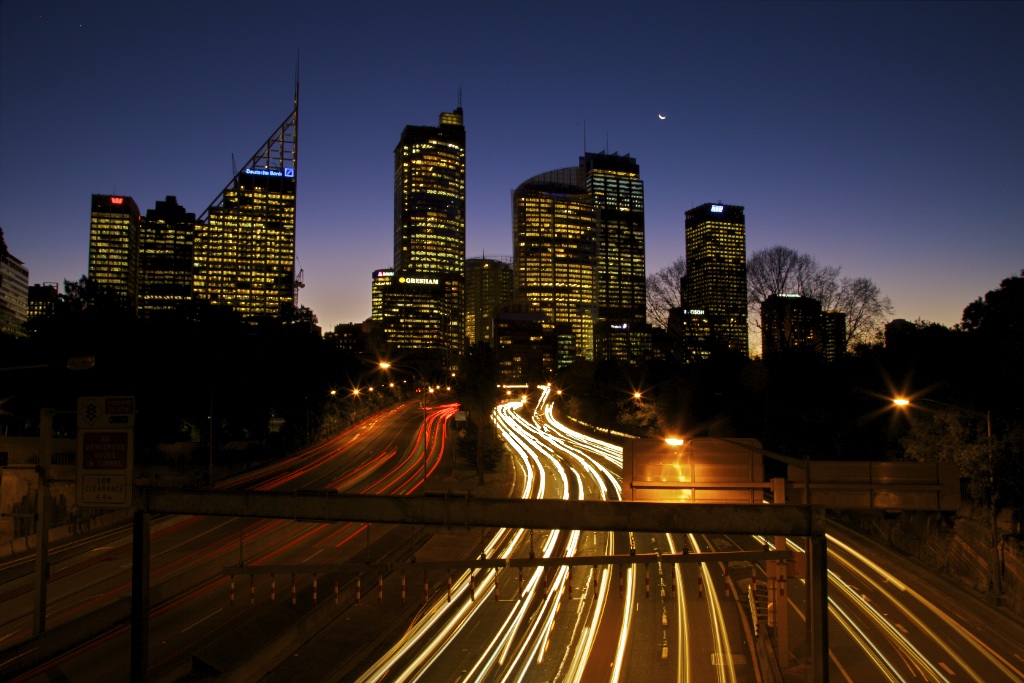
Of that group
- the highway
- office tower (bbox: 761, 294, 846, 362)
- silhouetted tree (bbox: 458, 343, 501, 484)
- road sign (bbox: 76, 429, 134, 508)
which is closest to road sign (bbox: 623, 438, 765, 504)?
the highway

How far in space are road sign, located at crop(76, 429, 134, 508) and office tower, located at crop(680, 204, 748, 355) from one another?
175 ft

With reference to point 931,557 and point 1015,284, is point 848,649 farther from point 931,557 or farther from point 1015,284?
point 1015,284

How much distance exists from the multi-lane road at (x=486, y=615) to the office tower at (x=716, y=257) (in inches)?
1298

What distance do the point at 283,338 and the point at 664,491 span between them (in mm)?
64497

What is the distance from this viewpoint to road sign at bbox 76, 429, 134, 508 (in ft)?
46.5

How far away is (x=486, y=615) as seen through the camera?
22.0m

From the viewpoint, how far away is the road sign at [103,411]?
563 inches

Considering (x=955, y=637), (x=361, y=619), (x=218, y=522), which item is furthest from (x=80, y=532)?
(x=955, y=637)

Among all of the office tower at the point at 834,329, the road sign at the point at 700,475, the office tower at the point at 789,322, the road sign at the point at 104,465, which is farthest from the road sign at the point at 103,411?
the office tower at the point at 834,329

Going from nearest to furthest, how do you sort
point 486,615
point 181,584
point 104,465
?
point 104,465 < point 486,615 < point 181,584

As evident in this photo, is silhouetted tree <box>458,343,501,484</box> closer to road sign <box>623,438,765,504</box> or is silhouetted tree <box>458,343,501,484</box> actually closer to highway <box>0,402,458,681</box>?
highway <box>0,402,458,681</box>

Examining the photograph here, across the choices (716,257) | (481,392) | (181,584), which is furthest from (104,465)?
(716,257)

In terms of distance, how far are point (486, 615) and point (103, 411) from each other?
12.6 m

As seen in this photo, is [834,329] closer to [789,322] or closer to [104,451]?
[789,322]
